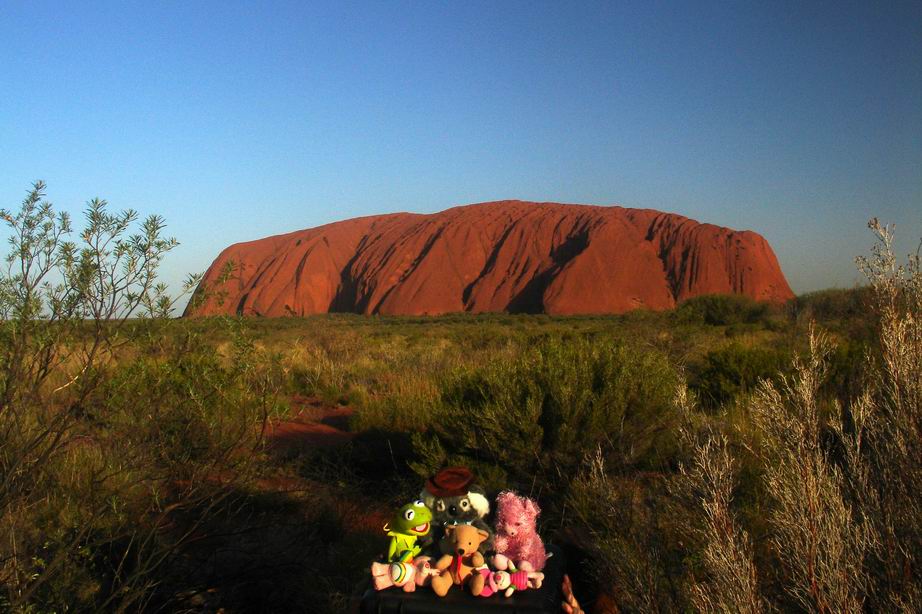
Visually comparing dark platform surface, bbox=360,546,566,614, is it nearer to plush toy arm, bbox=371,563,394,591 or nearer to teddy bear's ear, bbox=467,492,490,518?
plush toy arm, bbox=371,563,394,591

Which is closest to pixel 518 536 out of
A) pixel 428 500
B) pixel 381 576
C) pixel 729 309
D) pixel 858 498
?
pixel 428 500

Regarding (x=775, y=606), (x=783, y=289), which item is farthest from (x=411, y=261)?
(x=775, y=606)

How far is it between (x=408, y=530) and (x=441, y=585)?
0.26 m

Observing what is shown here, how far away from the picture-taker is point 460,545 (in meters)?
2.49

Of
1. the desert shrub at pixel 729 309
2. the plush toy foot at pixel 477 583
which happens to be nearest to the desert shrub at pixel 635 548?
the plush toy foot at pixel 477 583

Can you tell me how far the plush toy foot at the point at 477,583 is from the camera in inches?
92.5

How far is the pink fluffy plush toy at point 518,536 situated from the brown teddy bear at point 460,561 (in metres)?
0.09

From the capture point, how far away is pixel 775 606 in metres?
2.41

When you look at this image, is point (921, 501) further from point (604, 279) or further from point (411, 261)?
point (411, 261)

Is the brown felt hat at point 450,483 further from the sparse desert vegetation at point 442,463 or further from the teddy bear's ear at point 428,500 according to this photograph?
the sparse desert vegetation at point 442,463

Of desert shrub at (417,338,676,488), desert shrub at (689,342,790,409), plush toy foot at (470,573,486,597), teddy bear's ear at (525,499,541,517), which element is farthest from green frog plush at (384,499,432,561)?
desert shrub at (689,342,790,409)

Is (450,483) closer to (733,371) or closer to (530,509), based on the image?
(530,509)

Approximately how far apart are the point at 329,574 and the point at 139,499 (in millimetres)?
1322

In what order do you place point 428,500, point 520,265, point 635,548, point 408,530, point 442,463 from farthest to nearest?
point 520,265 → point 442,463 → point 635,548 → point 428,500 → point 408,530
